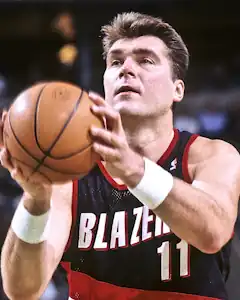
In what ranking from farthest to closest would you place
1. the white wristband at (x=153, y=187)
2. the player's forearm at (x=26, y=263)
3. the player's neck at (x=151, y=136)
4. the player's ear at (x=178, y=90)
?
1. the player's ear at (x=178, y=90)
2. the player's neck at (x=151, y=136)
3. the player's forearm at (x=26, y=263)
4. the white wristband at (x=153, y=187)

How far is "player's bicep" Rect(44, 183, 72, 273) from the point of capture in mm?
2199

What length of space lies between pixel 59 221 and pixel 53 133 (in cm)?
71

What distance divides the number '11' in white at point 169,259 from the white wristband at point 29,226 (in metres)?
0.50

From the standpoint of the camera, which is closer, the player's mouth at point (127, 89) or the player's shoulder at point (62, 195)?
the player's mouth at point (127, 89)

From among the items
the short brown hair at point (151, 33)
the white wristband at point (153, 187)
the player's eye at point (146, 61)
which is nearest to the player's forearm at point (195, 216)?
the white wristband at point (153, 187)

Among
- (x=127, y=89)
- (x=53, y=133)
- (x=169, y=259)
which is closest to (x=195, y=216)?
(x=53, y=133)

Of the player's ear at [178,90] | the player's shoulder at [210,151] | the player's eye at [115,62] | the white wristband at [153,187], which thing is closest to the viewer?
the white wristband at [153,187]

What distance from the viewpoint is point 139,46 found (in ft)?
7.90

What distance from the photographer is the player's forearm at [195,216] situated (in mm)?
1686

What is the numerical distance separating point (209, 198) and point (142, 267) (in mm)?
599

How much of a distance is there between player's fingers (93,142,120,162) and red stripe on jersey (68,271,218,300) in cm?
85

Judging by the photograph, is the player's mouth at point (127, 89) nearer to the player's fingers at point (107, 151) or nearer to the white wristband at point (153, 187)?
the white wristband at point (153, 187)

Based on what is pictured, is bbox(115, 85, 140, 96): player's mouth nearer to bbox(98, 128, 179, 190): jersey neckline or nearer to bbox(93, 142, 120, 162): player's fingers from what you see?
bbox(98, 128, 179, 190): jersey neckline

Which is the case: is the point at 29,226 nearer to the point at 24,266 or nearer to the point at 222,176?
the point at 24,266
